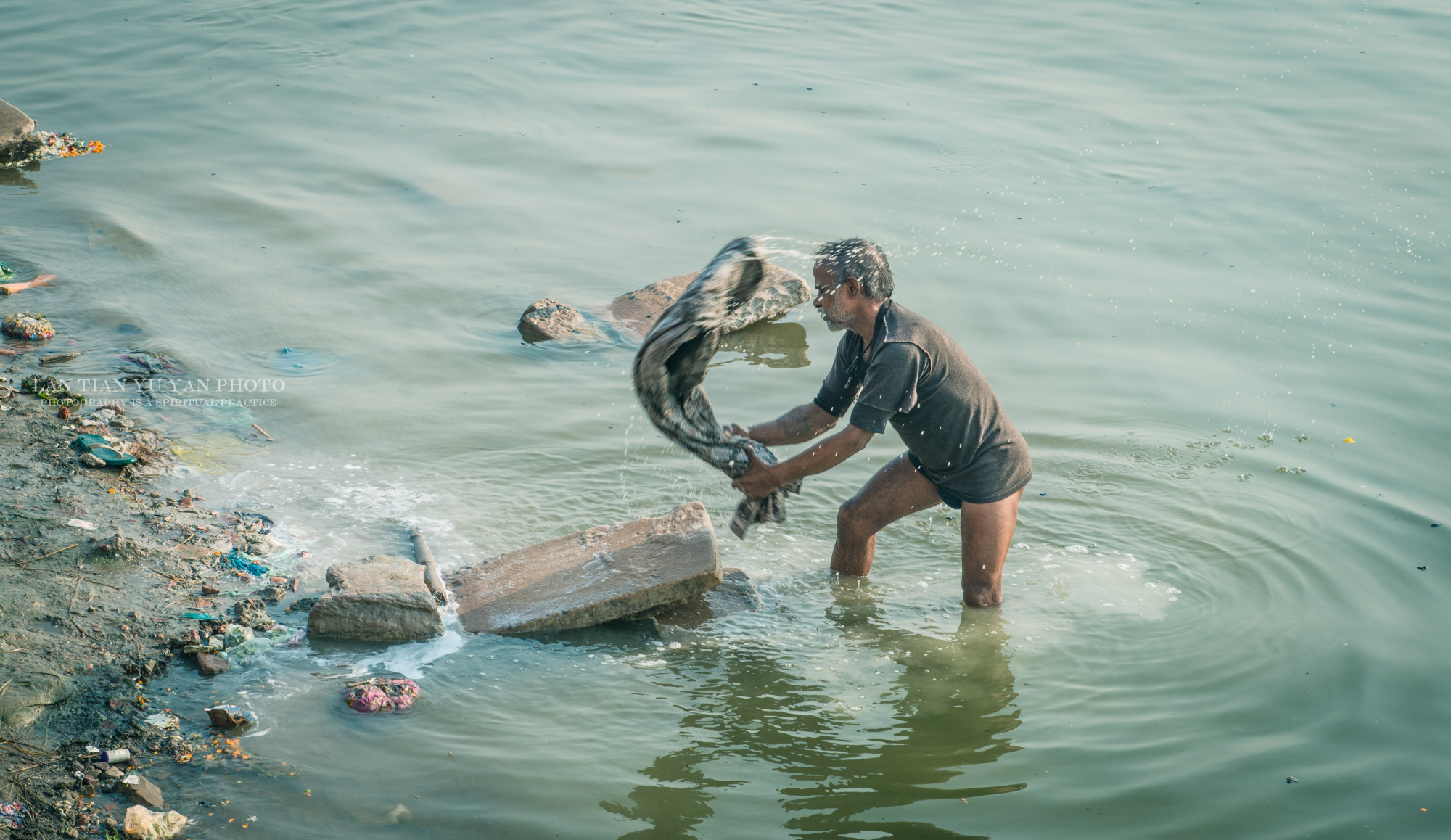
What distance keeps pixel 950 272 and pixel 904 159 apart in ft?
8.22

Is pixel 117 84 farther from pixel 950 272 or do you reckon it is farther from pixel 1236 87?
pixel 1236 87

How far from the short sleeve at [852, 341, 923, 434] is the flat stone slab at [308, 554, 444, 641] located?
6.33ft

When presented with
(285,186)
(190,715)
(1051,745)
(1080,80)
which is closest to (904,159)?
(1080,80)

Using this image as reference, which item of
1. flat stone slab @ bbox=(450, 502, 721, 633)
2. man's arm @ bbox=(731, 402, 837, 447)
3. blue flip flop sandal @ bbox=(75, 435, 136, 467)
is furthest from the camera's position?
blue flip flop sandal @ bbox=(75, 435, 136, 467)

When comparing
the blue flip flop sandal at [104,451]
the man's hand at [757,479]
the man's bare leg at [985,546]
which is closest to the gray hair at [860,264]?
the man's hand at [757,479]

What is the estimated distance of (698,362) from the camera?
4.45 m

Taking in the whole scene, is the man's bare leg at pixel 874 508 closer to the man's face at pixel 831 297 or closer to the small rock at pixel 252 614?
the man's face at pixel 831 297

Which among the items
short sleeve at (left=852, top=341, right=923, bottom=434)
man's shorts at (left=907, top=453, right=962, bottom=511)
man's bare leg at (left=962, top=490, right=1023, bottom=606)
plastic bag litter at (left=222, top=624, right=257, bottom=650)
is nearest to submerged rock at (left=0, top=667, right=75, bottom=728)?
plastic bag litter at (left=222, top=624, right=257, bottom=650)

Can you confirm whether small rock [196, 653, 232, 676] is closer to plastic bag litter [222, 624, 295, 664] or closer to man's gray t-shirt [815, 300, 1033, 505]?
plastic bag litter [222, 624, 295, 664]

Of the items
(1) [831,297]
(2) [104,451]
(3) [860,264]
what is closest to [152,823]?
(2) [104,451]

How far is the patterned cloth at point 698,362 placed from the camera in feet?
14.2

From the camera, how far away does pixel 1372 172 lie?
10195 mm

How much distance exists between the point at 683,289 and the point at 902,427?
3.80 metres

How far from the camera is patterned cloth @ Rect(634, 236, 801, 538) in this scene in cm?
433
